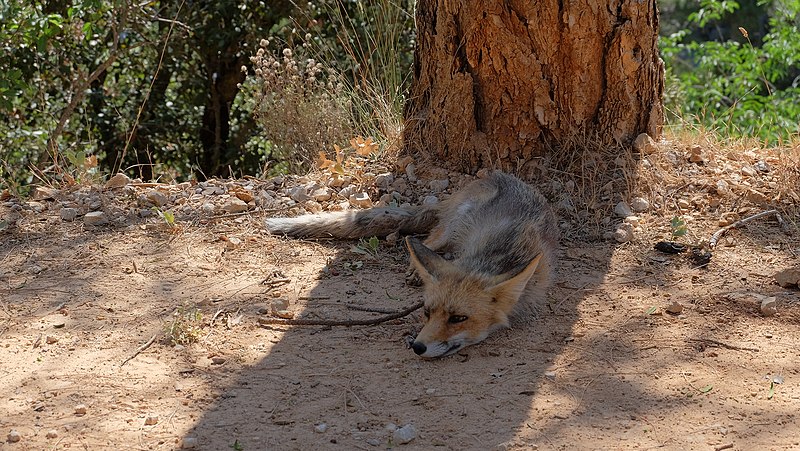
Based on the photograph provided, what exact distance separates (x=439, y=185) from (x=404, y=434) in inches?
117

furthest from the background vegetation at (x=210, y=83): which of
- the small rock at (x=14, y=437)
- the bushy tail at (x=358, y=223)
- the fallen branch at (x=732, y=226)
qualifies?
the small rock at (x=14, y=437)

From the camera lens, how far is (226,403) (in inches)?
145

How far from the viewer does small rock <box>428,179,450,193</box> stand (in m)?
6.13

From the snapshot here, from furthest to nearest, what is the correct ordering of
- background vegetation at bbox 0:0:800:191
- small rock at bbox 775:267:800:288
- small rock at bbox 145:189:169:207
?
1. background vegetation at bbox 0:0:800:191
2. small rock at bbox 145:189:169:207
3. small rock at bbox 775:267:800:288

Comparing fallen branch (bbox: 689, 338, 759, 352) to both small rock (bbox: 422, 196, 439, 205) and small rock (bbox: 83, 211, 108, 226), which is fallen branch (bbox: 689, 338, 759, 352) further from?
small rock (bbox: 83, 211, 108, 226)

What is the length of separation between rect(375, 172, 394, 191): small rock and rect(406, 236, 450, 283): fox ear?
1717 mm

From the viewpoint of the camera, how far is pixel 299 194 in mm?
6141

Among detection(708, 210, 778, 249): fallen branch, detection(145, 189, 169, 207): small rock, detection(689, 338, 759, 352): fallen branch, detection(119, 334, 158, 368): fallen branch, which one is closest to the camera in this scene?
detection(119, 334, 158, 368): fallen branch

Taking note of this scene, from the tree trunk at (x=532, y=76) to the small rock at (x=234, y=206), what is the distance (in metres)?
1.53

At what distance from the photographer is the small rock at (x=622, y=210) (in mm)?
5641

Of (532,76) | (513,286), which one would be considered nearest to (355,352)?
(513,286)

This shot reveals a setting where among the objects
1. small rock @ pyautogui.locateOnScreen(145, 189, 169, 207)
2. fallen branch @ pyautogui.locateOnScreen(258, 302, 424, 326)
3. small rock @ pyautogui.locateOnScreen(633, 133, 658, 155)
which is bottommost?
fallen branch @ pyautogui.locateOnScreen(258, 302, 424, 326)

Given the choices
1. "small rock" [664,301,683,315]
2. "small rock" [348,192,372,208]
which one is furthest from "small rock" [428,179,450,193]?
"small rock" [664,301,683,315]

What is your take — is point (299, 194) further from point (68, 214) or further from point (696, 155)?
point (696, 155)
